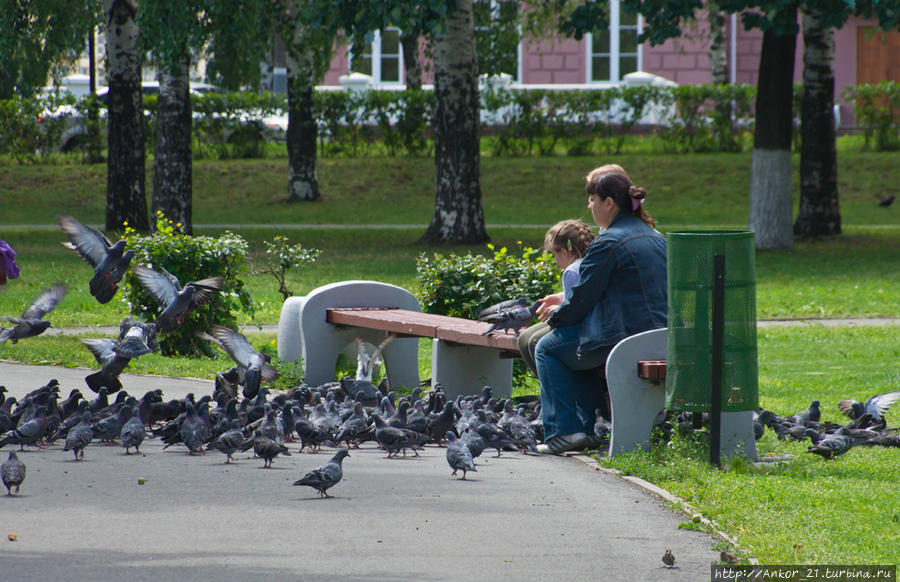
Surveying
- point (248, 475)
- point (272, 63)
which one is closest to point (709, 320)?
point (248, 475)

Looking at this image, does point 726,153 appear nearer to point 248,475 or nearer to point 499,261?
point 499,261

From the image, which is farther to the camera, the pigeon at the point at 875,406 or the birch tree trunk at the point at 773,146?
the birch tree trunk at the point at 773,146

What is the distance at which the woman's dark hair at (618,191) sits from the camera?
24.9 feet

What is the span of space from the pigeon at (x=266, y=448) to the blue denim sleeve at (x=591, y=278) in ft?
5.97

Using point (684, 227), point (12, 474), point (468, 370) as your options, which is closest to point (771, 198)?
point (684, 227)

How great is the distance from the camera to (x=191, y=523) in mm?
5844

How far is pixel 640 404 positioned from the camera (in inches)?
289

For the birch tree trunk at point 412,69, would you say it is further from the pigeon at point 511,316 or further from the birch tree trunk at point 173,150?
the pigeon at point 511,316

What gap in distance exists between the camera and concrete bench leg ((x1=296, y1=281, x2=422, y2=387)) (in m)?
10.5

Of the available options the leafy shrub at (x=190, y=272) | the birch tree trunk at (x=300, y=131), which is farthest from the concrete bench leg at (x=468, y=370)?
the birch tree trunk at (x=300, y=131)

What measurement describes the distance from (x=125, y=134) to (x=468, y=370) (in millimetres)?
14235

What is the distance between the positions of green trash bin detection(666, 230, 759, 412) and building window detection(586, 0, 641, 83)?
32.0 m

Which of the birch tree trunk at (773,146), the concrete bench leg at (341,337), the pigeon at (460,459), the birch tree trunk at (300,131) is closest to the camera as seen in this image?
the pigeon at (460,459)

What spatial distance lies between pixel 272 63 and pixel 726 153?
1767 centimetres
